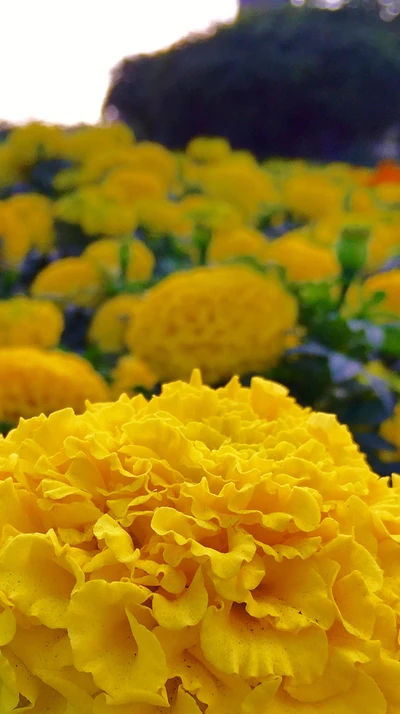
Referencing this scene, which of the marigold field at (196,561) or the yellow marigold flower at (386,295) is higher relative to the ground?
the marigold field at (196,561)

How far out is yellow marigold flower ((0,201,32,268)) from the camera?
2.01m

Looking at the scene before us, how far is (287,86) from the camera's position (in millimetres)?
5781

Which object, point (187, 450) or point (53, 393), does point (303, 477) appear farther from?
point (53, 393)

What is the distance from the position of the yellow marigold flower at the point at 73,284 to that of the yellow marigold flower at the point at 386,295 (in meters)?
0.53

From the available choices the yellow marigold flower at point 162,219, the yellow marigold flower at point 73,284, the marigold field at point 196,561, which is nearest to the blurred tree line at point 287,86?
the yellow marigold flower at point 162,219

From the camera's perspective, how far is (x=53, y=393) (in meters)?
1.05

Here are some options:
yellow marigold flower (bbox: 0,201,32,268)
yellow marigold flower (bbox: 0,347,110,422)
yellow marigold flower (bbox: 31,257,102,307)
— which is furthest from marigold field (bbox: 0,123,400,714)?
yellow marigold flower (bbox: 0,201,32,268)

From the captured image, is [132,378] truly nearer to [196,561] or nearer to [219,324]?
[219,324]

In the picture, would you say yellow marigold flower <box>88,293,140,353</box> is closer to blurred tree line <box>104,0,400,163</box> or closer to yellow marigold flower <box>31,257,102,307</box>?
yellow marigold flower <box>31,257,102,307</box>

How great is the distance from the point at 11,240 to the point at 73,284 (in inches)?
17.5

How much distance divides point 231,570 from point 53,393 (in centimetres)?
63

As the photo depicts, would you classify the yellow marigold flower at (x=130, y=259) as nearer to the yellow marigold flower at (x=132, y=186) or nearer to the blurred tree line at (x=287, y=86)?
the yellow marigold flower at (x=132, y=186)

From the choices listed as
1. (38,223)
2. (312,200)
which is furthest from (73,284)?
(312,200)

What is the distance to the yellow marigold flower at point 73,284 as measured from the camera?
1625 millimetres
